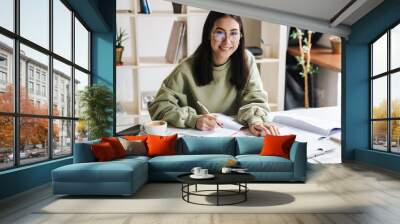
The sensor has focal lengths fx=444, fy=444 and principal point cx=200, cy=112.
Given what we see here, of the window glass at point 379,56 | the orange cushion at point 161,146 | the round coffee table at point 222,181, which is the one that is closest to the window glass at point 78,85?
the orange cushion at point 161,146

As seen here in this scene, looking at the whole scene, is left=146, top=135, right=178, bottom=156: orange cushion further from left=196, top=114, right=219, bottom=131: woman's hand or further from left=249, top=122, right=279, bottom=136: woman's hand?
left=249, top=122, right=279, bottom=136: woman's hand

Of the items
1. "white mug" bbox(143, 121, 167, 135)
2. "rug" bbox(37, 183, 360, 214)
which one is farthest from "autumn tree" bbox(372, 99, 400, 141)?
"white mug" bbox(143, 121, 167, 135)

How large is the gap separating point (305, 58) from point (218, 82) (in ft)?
6.35

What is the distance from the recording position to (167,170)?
629cm

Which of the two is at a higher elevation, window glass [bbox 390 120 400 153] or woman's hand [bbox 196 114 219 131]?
woman's hand [bbox 196 114 219 131]

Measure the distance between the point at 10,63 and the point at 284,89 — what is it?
219 inches

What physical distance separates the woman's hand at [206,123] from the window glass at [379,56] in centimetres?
345

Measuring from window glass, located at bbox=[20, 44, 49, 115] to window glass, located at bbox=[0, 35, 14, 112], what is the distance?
0.31 meters

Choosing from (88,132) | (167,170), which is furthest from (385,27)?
(88,132)

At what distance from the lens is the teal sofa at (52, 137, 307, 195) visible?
5129mm

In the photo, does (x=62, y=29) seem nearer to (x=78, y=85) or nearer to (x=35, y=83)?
(x=78, y=85)

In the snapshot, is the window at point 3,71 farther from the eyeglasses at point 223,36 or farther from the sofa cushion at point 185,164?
the eyeglasses at point 223,36

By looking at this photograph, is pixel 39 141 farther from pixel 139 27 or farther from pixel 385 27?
pixel 385 27

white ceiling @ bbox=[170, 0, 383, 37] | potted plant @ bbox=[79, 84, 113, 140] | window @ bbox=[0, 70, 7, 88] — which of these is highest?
white ceiling @ bbox=[170, 0, 383, 37]
